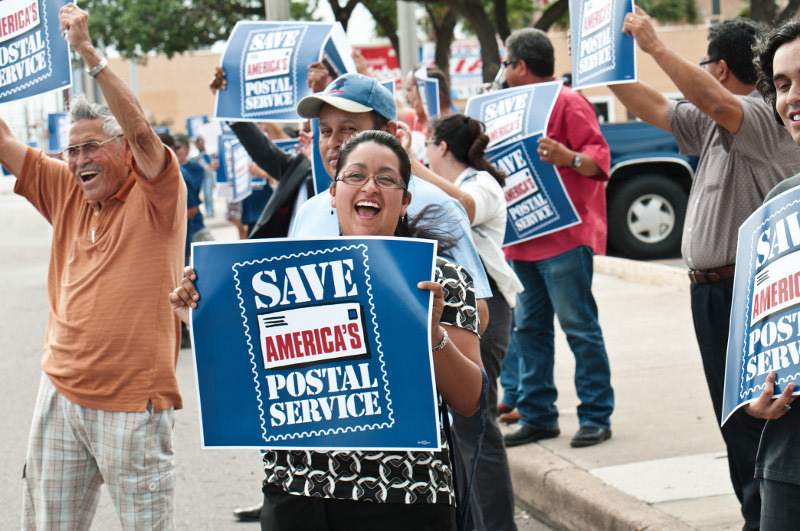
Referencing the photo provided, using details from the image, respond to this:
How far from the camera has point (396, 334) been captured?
8.43ft

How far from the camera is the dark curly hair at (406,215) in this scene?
2.91 meters

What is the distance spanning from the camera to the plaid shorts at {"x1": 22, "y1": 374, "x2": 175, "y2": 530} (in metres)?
3.64

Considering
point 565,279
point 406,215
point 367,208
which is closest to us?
point 367,208

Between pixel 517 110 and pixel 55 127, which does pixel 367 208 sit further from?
pixel 55 127

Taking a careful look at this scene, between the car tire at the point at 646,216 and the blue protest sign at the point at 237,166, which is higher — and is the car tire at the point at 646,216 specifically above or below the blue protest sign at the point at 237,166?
below

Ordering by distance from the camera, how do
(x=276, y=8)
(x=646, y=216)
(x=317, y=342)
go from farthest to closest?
1. (x=276, y=8)
2. (x=646, y=216)
3. (x=317, y=342)

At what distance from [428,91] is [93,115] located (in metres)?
3.50

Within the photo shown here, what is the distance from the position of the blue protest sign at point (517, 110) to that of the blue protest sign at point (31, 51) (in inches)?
87.1

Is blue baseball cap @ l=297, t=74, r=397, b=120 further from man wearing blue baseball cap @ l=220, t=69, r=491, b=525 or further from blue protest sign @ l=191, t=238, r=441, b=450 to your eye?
blue protest sign @ l=191, t=238, r=441, b=450

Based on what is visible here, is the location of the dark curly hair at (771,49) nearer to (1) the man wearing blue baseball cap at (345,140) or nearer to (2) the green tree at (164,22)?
(1) the man wearing blue baseball cap at (345,140)

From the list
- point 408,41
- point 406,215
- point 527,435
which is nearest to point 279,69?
point 527,435

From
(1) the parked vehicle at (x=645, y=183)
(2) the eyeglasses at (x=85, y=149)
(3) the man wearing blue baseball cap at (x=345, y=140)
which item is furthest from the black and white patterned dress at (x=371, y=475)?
(1) the parked vehicle at (x=645, y=183)

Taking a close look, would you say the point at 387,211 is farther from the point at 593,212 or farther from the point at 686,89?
the point at 593,212

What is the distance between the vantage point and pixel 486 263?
4680mm
